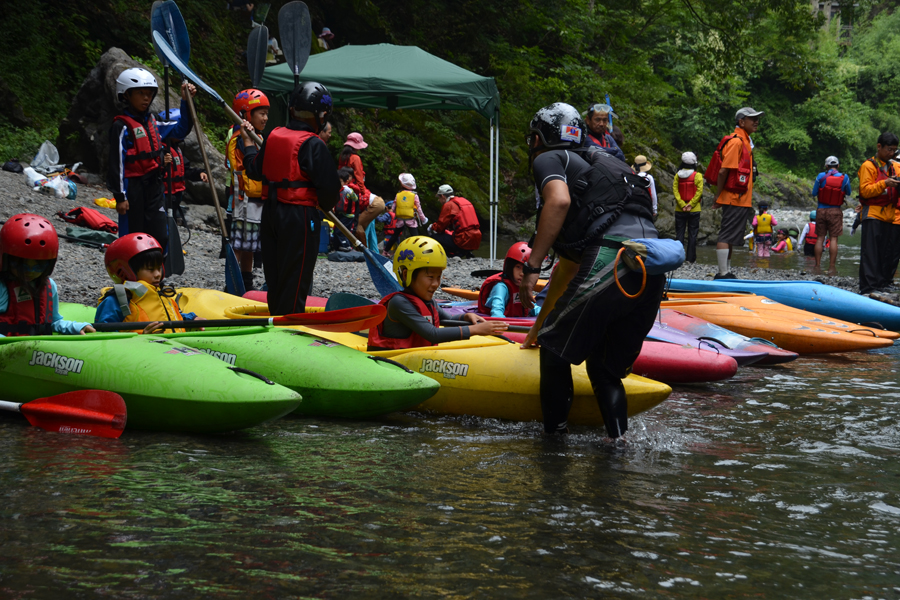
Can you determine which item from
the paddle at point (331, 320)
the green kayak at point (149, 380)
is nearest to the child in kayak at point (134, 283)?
the paddle at point (331, 320)

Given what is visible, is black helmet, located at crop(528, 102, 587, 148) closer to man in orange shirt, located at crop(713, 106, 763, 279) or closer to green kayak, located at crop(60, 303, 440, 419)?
green kayak, located at crop(60, 303, 440, 419)

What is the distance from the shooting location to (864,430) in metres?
3.97

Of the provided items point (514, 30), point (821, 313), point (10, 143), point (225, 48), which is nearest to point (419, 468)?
point (821, 313)

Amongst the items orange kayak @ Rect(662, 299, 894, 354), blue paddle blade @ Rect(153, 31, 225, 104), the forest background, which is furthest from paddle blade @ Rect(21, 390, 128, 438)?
the forest background

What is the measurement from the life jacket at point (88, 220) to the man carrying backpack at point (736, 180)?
25.3ft

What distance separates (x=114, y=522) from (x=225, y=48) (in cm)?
1661

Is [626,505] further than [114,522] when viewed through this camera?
Yes

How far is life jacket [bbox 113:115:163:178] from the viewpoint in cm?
587

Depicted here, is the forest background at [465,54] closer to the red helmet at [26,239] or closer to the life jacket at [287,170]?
the life jacket at [287,170]

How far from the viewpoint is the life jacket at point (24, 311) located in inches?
160

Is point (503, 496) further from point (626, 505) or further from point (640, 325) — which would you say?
point (640, 325)

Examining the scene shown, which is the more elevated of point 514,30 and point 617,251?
point 514,30

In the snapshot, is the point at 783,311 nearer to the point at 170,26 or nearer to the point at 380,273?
the point at 380,273

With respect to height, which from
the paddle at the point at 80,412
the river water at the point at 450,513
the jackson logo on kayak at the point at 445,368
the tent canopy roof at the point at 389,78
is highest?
the tent canopy roof at the point at 389,78
